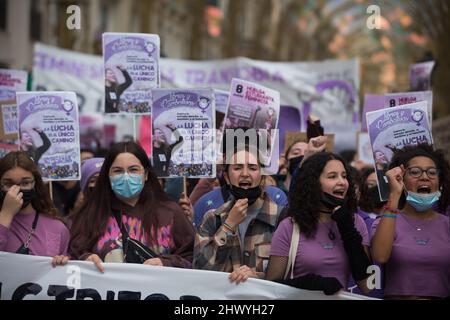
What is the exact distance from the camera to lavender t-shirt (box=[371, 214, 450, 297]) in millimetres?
5465

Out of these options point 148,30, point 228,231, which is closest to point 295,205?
point 228,231

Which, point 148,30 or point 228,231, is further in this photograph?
point 148,30

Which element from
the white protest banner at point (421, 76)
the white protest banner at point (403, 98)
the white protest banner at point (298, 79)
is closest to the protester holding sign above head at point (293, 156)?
the white protest banner at point (403, 98)

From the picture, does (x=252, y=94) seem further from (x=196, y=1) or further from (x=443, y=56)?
(x=196, y=1)

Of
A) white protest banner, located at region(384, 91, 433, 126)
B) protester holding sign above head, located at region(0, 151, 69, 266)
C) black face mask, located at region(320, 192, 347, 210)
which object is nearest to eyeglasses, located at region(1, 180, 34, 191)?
protester holding sign above head, located at region(0, 151, 69, 266)

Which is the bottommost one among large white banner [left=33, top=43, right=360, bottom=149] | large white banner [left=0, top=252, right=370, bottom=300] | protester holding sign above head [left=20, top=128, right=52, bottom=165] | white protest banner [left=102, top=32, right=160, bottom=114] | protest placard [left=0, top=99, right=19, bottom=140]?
large white banner [left=0, top=252, right=370, bottom=300]

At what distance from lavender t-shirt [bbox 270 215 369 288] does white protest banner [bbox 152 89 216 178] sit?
1.63m

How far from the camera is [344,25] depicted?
147 feet

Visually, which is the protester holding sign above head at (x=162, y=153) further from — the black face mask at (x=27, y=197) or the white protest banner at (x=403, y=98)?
the white protest banner at (x=403, y=98)

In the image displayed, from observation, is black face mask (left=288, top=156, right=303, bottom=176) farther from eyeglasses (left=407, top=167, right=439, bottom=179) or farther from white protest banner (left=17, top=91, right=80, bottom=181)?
eyeglasses (left=407, top=167, right=439, bottom=179)

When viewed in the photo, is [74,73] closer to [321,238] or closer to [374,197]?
[374,197]

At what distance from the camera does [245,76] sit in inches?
496

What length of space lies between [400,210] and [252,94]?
181 cm

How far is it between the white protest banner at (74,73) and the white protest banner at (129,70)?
15.6ft
